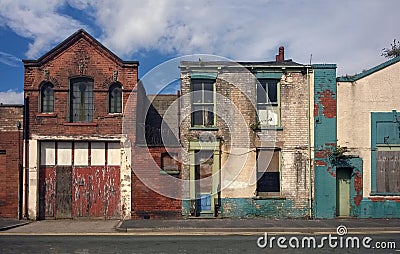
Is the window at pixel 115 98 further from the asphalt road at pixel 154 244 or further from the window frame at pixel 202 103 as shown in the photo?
the asphalt road at pixel 154 244

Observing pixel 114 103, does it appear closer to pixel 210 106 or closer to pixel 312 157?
pixel 210 106

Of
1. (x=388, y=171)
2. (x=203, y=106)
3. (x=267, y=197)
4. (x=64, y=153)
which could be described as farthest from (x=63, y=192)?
(x=388, y=171)

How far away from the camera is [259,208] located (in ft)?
62.5

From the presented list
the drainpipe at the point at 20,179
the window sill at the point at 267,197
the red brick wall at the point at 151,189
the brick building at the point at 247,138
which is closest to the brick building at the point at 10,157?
the drainpipe at the point at 20,179

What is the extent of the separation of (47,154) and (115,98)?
374 cm

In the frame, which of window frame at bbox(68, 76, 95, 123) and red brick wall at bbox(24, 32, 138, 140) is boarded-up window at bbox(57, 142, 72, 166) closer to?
red brick wall at bbox(24, 32, 138, 140)

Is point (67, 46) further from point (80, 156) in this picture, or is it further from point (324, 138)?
point (324, 138)

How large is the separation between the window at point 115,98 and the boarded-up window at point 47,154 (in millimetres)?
3037

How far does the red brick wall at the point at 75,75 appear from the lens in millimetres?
18703

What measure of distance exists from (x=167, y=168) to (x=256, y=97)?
496 centimetres

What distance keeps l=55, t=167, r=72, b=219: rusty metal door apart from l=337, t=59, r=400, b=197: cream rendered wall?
464 inches

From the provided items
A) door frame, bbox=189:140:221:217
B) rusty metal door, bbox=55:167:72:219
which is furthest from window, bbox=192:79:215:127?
rusty metal door, bbox=55:167:72:219

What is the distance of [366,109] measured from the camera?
1939 cm

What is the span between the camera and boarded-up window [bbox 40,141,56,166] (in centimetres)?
1888
